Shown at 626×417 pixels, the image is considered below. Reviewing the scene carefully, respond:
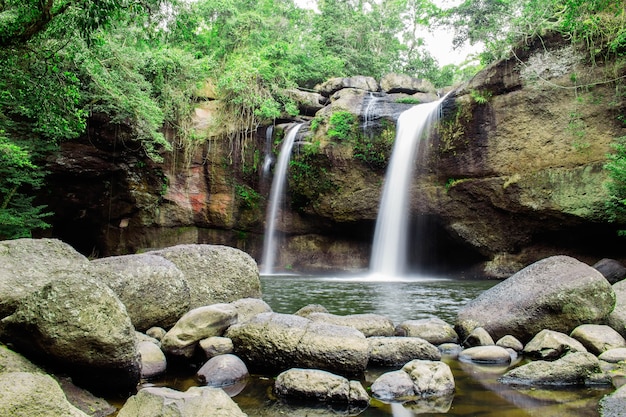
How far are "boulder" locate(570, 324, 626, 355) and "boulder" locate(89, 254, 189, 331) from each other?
5.17 metres

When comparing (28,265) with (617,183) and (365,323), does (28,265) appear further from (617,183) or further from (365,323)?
(617,183)

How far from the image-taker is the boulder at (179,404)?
9.25 feet

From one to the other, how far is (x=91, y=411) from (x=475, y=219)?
1452 centimetres

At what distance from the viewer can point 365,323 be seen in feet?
20.0

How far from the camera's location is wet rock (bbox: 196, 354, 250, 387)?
14.4 ft

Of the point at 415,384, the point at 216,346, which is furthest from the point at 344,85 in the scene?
the point at 415,384

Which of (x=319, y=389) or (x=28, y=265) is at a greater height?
(x=28, y=265)

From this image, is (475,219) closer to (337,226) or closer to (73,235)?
(337,226)

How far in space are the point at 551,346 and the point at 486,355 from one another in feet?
2.58

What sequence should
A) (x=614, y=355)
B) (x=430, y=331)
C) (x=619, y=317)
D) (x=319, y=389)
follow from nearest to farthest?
(x=319, y=389) < (x=614, y=355) < (x=619, y=317) < (x=430, y=331)

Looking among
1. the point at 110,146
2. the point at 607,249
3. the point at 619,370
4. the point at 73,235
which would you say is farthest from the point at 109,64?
the point at 607,249

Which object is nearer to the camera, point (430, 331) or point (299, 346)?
point (299, 346)

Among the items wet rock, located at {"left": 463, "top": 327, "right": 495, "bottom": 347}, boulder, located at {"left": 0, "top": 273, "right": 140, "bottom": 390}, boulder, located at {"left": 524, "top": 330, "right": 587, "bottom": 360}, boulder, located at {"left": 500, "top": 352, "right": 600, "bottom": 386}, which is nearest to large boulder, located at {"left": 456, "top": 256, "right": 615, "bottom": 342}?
wet rock, located at {"left": 463, "top": 327, "right": 495, "bottom": 347}

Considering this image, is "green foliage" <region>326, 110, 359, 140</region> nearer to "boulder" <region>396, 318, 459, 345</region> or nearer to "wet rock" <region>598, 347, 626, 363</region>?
"boulder" <region>396, 318, 459, 345</region>
